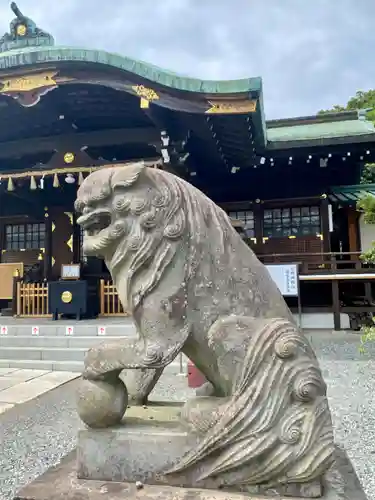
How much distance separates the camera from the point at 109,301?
9688mm

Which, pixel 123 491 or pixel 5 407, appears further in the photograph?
pixel 5 407

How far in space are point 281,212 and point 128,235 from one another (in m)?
9.55

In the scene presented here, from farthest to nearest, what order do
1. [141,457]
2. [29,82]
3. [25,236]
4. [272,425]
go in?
1. [25,236]
2. [29,82]
3. [141,457]
4. [272,425]

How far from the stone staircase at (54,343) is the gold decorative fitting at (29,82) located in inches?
174

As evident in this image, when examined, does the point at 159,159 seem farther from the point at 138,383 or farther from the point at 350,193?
the point at 138,383

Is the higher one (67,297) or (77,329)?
(67,297)

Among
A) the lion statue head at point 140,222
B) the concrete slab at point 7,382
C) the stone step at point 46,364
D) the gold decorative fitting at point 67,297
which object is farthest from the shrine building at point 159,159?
the lion statue head at point 140,222

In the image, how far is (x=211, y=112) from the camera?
7277 millimetres

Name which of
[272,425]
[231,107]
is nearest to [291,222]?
[231,107]

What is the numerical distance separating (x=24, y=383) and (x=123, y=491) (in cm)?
468

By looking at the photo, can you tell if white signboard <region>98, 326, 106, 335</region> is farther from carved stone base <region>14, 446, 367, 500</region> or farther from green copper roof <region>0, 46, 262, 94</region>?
carved stone base <region>14, 446, 367, 500</region>

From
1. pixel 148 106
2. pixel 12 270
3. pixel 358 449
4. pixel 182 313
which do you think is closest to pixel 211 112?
pixel 148 106

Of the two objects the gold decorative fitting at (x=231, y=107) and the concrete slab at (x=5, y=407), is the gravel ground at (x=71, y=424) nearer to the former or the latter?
the concrete slab at (x=5, y=407)

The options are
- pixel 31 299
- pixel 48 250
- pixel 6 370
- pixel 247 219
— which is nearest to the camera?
pixel 6 370
